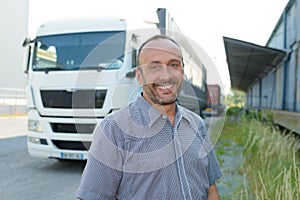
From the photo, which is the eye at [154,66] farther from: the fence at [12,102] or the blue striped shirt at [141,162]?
the fence at [12,102]

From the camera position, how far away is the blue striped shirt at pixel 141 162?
4.48 feet

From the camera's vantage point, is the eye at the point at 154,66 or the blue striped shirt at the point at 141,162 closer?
the blue striped shirt at the point at 141,162

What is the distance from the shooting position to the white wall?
942 inches

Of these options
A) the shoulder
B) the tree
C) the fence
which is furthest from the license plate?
the fence

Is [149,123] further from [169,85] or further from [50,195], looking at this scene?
[50,195]

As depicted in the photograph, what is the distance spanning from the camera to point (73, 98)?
15.5 ft

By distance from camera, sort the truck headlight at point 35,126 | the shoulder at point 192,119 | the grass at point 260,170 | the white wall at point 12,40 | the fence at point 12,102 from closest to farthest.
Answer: the shoulder at point 192,119 → the grass at point 260,170 → the truck headlight at point 35,126 → the fence at point 12,102 → the white wall at point 12,40

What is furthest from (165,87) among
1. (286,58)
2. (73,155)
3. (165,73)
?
(286,58)

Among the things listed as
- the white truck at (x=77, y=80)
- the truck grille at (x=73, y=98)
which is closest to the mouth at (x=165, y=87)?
the white truck at (x=77, y=80)

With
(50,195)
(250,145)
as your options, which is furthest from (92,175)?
(250,145)

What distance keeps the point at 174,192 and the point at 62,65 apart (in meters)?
4.00

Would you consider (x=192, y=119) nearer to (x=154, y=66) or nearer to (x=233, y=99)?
(x=154, y=66)

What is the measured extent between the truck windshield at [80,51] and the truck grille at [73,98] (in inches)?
15.8

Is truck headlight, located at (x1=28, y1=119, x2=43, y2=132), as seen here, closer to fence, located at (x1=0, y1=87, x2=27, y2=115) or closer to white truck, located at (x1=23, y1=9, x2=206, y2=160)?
white truck, located at (x1=23, y1=9, x2=206, y2=160)
